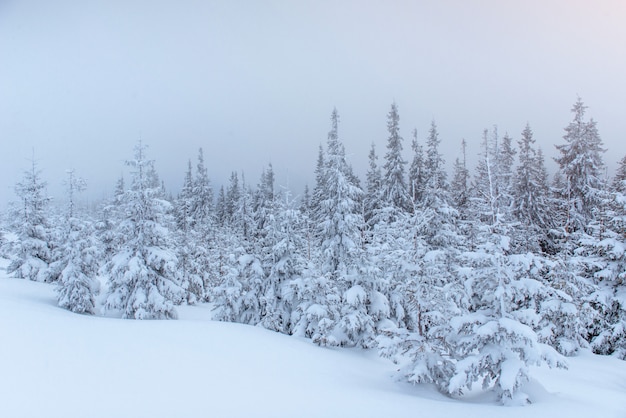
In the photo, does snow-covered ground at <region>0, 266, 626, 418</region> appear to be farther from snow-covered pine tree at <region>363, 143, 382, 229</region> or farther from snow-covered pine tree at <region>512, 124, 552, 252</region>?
snow-covered pine tree at <region>363, 143, 382, 229</region>

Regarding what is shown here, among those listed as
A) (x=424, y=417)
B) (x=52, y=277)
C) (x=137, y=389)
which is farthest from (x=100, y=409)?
(x=52, y=277)

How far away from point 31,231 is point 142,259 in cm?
1468

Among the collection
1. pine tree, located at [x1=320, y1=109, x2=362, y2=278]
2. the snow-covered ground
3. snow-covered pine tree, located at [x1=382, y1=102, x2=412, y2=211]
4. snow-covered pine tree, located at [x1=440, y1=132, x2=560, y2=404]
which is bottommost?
the snow-covered ground

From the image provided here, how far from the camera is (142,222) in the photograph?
73.9 ft

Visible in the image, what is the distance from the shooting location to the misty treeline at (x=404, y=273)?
10.8 meters

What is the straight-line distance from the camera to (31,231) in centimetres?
2980

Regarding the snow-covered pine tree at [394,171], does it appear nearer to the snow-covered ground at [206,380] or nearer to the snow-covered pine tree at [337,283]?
the snow-covered pine tree at [337,283]

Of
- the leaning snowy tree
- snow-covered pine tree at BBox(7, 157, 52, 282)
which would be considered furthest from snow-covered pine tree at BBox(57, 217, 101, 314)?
snow-covered pine tree at BBox(7, 157, 52, 282)

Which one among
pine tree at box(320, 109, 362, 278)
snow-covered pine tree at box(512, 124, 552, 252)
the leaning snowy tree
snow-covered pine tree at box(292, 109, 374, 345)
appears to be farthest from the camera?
snow-covered pine tree at box(512, 124, 552, 252)

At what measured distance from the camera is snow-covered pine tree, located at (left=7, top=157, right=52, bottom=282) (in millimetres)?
29438

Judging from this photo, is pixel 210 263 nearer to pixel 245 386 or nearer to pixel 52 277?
pixel 52 277

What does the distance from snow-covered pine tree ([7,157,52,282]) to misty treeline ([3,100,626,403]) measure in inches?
4.3

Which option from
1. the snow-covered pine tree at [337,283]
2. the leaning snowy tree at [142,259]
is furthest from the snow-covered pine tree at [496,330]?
the leaning snowy tree at [142,259]

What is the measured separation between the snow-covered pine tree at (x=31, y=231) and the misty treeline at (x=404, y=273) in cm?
11
